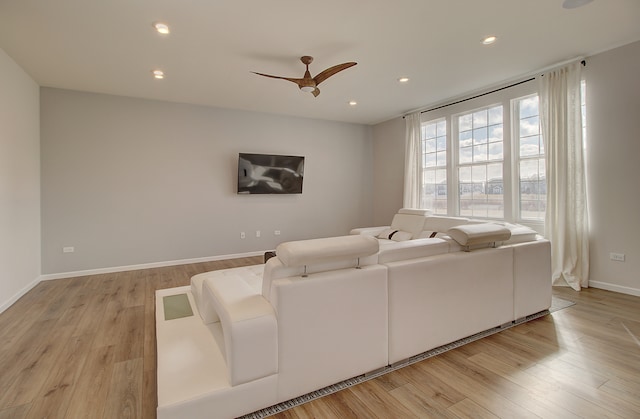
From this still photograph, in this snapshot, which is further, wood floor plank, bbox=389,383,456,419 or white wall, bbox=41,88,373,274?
white wall, bbox=41,88,373,274

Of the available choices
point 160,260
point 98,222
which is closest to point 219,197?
point 160,260

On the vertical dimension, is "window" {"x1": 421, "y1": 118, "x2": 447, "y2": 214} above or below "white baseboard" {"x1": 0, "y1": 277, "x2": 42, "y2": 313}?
above

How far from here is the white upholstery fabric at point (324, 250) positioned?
165 cm

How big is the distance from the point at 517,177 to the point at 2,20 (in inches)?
244

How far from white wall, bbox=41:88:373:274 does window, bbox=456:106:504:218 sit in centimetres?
276

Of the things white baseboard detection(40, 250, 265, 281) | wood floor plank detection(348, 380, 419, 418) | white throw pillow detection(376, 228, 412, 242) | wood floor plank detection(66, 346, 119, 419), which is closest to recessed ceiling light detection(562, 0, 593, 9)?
white throw pillow detection(376, 228, 412, 242)

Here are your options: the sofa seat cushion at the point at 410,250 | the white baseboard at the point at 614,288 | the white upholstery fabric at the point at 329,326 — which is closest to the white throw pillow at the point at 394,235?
the white baseboard at the point at 614,288

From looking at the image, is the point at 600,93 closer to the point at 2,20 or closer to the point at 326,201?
the point at 326,201

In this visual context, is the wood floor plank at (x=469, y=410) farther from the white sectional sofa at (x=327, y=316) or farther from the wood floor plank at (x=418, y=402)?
the white sectional sofa at (x=327, y=316)

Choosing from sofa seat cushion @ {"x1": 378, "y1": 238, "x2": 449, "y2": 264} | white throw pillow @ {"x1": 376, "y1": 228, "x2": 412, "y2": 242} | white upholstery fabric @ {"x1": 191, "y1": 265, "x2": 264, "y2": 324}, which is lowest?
white upholstery fabric @ {"x1": 191, "y1": 265, "x2": 264, "y2": 324}

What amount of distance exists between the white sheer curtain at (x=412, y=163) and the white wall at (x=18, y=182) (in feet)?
19.2

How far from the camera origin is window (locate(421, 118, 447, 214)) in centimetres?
555

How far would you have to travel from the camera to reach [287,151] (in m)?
6.15

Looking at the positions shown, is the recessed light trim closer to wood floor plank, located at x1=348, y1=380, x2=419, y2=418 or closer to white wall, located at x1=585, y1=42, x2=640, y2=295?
wood floor plank, located at x1=348, y1=380, x2=419, y2=418
